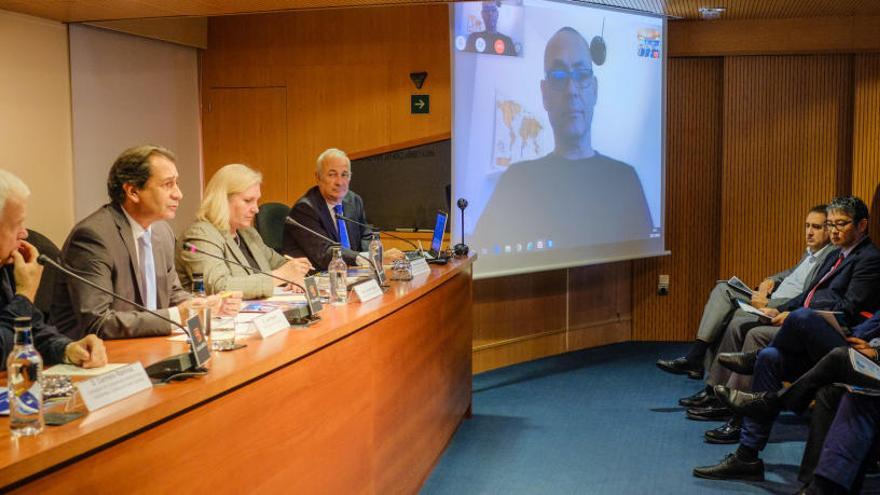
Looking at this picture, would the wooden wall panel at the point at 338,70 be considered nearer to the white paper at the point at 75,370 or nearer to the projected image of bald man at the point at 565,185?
the projected image of bald man at the point at 565,185

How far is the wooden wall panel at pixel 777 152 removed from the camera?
256 inches

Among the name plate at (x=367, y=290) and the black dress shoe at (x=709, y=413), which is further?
the black dress shoe at (x=709, y=413)

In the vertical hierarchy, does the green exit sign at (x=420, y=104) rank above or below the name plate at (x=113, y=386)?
above

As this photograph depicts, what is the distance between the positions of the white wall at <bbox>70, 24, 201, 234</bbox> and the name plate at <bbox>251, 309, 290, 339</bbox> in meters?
3.43

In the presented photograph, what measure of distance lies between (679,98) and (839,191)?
4.22 feet

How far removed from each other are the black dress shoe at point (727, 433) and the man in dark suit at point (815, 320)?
26cm

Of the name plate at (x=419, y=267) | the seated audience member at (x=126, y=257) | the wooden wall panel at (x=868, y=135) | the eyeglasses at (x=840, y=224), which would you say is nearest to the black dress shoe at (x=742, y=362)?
the eyeglasses at (x=840, y=224)

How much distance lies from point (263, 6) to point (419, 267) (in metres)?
1.79

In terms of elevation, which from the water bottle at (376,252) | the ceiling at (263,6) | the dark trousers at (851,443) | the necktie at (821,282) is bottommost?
the dark trousers at (851,443)

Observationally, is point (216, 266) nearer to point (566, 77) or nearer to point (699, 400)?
point (699, 400)

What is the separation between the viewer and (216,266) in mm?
3584

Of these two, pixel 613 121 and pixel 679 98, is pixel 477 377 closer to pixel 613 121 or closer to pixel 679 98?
pixel 613 121

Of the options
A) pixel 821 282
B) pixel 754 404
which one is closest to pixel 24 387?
pixel 754 404

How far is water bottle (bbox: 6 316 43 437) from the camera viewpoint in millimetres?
1543
